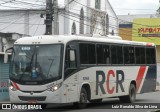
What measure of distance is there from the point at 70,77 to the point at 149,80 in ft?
27.3

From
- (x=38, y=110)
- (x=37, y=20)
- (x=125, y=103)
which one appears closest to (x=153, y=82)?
(x=125, y=103)

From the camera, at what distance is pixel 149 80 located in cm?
2500

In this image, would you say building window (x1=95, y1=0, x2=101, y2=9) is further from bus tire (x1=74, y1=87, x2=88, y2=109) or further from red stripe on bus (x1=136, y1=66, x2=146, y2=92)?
bus tire (x1=74, y1=87, x2=88, y2=109)

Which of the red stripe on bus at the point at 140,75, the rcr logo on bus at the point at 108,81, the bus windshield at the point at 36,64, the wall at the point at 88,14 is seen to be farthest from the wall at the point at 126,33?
the bus windshield at the point at 36,64

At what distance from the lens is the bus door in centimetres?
1750

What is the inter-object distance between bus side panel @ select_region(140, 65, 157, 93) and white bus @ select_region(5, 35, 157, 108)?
3.00 meters

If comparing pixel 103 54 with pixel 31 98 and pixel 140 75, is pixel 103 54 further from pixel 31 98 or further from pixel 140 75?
pixel 31 98

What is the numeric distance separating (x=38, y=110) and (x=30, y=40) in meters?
2.78

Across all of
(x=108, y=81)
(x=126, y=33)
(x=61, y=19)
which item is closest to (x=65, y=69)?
(x=108, y=81)

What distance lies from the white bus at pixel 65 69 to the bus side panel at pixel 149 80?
300cm

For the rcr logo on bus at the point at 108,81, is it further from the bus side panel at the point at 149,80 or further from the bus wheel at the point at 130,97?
the bus side panel at the point at 149,80

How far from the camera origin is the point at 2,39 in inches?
1405

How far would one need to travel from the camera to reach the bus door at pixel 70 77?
1750cm

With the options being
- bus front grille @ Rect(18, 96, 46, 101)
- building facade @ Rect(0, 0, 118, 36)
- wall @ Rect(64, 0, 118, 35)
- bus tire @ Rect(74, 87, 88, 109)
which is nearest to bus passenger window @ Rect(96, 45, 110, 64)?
bus tire @ Rect(74, 87, 88, 109)
